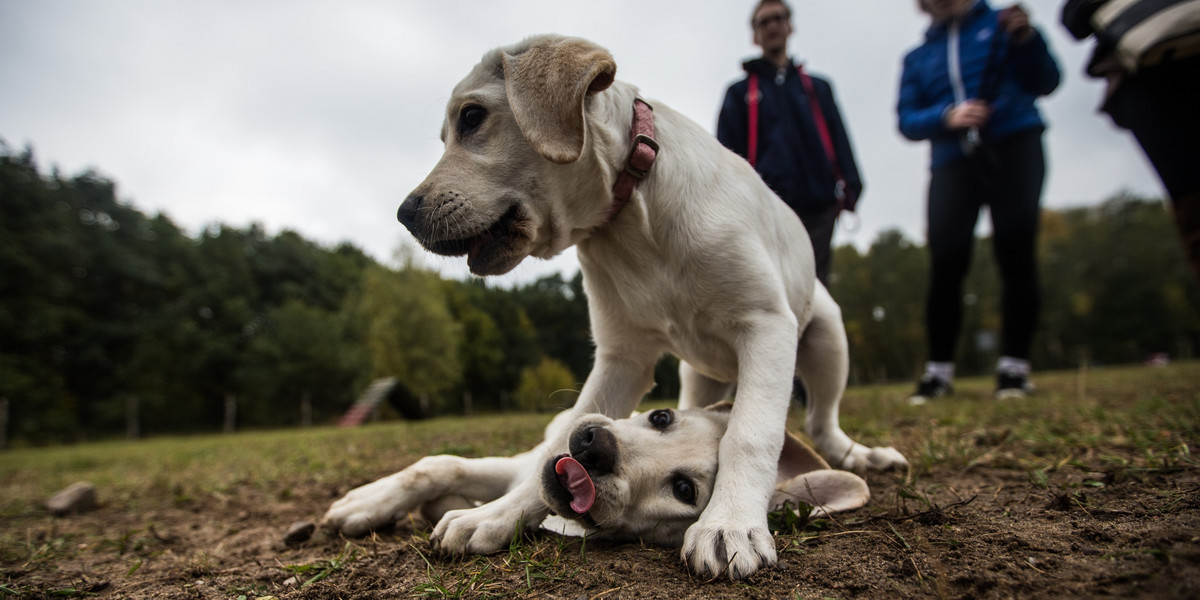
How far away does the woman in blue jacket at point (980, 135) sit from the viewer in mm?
5023

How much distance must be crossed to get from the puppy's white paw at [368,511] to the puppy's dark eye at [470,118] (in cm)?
140

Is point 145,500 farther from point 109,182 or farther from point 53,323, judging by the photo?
point 109,182

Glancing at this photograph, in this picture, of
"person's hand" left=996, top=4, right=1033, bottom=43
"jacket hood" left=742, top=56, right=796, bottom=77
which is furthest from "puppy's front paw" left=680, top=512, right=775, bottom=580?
"person's hand" left=996, top=4, right=1033, bottom=43

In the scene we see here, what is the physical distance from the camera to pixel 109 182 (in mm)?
37594

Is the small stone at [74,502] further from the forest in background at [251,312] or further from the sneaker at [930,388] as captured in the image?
the sneaker at [930,388]

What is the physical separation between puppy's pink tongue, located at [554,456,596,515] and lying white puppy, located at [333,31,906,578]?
0.28 meters

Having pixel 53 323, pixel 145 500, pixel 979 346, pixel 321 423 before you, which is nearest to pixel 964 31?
pixel 145 500

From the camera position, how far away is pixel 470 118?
218cm

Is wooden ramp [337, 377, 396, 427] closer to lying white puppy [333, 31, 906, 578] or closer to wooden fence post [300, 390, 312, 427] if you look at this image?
wooden fence post [300, 390, 312, 427]

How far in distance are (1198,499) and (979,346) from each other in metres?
36.9

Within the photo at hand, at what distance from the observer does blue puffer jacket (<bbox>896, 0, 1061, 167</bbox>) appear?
16.4ft

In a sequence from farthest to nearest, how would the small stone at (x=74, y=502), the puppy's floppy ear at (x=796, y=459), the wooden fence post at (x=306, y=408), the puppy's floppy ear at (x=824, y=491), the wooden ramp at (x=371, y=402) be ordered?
the wooden fence post at (x=306, y=408) < the wooden ramp at (x=371, y=402) < the small stone at (x=74, y=502) < the puppy's floppy ear at (x=796, y=459) < the puppy's floppy ear at (x=824, y=491)

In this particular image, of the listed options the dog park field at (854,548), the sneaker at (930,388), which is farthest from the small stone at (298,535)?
the sneaker at (930,388)

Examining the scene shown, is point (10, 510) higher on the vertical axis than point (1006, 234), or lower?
lower
